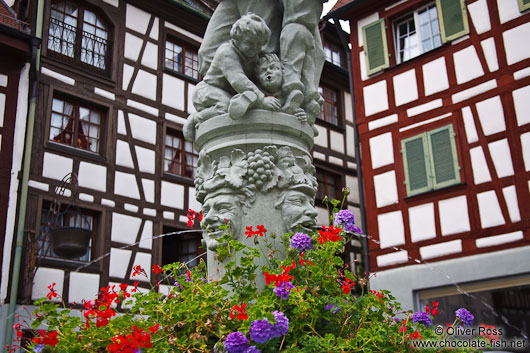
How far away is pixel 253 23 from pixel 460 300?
713cm

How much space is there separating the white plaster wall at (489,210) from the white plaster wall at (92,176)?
649cm

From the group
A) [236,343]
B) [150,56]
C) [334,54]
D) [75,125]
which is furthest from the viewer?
[334,54]

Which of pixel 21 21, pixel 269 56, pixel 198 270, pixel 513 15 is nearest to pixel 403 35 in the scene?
pixel 513 15

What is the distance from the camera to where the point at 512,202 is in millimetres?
8758

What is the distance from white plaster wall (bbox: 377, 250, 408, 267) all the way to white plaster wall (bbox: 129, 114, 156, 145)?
507 centimetres

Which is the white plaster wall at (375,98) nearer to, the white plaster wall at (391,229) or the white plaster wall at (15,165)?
the white plaster wall at (391,229)

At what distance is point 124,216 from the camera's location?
10984 mm

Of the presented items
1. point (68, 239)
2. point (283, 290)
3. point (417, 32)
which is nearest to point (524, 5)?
point (417, 32)

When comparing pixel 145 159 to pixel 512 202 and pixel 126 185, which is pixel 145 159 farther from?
pixel 512 202

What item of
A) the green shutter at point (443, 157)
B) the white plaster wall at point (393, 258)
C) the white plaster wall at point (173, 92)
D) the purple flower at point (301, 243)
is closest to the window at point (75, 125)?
the white plaster wall at point (173, 92)

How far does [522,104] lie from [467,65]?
1232 mm

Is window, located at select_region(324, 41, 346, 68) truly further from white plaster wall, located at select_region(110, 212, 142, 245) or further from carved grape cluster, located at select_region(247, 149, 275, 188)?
carved grape cluster, located at select_region(247, 149, 275, 188)

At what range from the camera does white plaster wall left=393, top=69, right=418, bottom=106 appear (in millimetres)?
10391

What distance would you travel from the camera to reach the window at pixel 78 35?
1098cm
